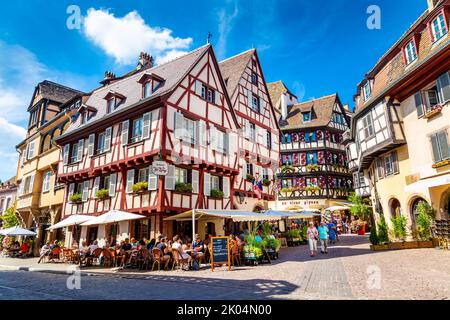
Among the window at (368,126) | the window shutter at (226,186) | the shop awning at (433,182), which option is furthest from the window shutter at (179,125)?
the shop awning at (433,182)

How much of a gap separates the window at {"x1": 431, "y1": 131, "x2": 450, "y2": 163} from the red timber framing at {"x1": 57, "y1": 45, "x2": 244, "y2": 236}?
10736mm

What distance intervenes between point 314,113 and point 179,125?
A: 24.6m

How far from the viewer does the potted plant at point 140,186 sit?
632 inches

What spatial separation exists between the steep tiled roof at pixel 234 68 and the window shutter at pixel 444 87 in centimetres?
1227

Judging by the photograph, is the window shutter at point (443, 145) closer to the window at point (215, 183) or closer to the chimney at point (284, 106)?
the window at point (215, 183)

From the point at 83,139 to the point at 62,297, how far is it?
52.2 feet

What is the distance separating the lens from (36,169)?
2634cm

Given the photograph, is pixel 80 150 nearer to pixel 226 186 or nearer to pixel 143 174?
pixel 143 174

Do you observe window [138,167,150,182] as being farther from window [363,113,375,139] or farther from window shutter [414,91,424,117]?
window shutter [414,91,424,117]

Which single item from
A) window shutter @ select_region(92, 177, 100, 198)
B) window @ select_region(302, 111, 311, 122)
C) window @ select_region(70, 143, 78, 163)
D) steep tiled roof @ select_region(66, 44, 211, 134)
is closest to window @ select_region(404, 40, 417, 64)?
steep tiled roof @ select_region(66, 44, 211, 134)

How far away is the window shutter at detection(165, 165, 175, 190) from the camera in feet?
52.0

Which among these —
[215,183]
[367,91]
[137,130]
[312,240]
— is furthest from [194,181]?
[367,91]

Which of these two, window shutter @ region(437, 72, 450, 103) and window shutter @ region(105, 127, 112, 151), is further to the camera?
window shutter @ region(105, 127, 112, 151)

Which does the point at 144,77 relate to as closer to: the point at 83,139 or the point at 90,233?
the point at 83,139
